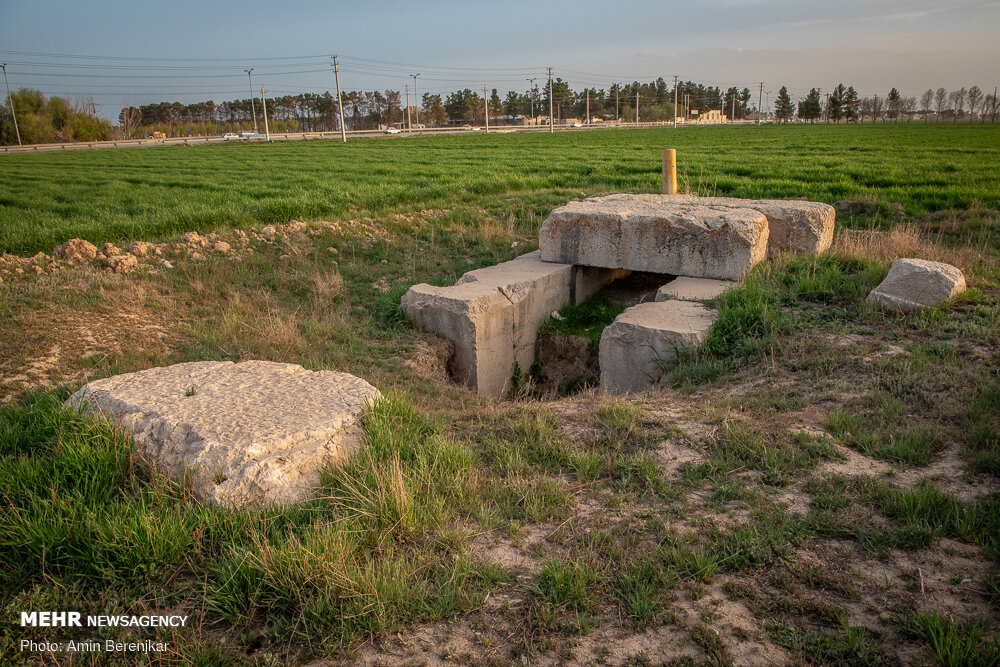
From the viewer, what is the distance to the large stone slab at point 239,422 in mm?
3047

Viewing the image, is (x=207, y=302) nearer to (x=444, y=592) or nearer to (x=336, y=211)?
(x=336, y=211)

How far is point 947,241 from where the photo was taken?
852 centimetres

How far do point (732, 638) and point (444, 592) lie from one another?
1086mm

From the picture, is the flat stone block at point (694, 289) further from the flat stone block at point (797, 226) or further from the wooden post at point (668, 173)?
the wooden post at point (668, 173)

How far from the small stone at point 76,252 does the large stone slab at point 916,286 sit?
844 cm

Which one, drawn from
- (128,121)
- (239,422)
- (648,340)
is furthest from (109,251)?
(128,121)

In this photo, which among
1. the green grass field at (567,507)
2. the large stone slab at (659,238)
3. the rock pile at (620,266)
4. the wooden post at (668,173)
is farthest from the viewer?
the wooden post at (668,173)

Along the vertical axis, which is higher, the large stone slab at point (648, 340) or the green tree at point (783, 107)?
the green tree at point (783, 107)

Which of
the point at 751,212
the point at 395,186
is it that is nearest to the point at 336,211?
the point at 395,186

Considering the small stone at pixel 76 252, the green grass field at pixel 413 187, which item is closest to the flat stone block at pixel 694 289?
the green grass field at pixel 413 187

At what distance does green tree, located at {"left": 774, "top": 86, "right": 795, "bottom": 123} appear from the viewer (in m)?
104

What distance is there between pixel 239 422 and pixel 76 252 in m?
5.64

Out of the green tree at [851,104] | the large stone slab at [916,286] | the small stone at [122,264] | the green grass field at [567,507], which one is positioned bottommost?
the green grass field at [567,507]

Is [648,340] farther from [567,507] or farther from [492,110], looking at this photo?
[492,110]
